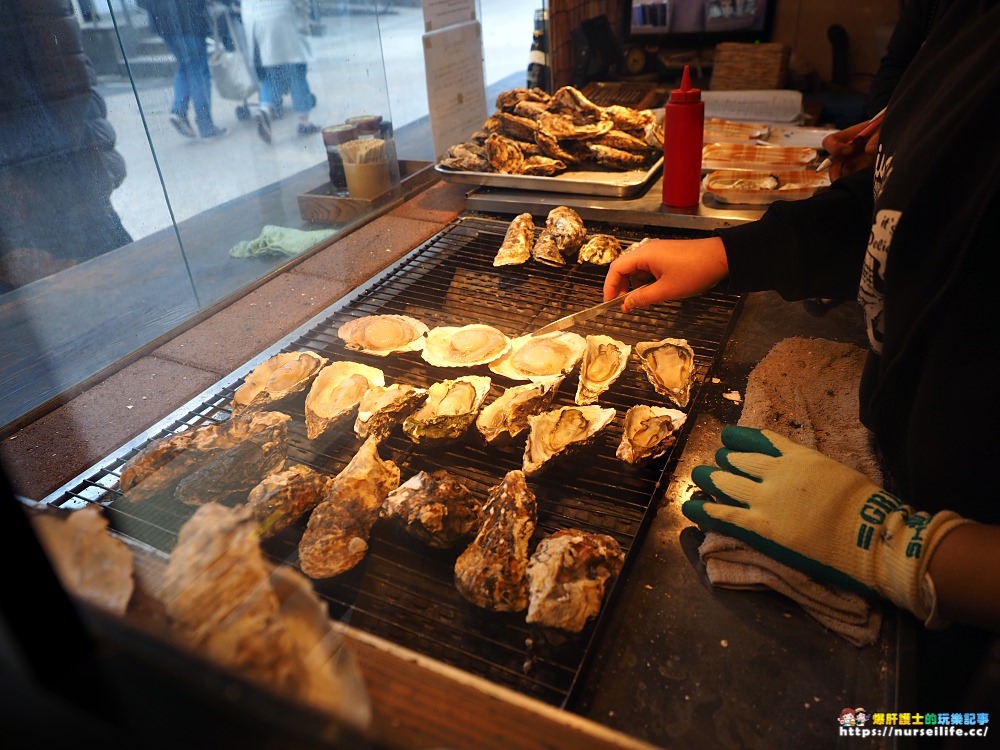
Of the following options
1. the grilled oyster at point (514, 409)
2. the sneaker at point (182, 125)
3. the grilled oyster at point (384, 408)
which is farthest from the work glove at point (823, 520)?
the sneaker at point (182, 125)

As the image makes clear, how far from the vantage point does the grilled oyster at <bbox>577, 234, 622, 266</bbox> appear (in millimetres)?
2365

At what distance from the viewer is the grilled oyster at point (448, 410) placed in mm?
1539

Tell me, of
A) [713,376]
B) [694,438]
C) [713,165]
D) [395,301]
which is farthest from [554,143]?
[694,438]

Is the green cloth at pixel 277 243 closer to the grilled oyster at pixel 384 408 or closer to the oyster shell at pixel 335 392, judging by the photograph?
the oyster shell at pixel 335 392

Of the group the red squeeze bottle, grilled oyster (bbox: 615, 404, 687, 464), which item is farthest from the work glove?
the red squeeze bottle

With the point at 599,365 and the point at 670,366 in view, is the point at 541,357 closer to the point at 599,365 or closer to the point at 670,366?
the point at 599,365

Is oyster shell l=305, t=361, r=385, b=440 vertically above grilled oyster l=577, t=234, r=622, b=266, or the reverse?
grilled oyster l=577, t=234, r=622, b=266

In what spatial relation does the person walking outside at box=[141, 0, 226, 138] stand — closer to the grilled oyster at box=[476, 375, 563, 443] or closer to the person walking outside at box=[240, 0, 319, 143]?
the person walking outside at box=[240, 0, 319, 143]

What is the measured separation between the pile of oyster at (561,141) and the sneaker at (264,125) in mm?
787

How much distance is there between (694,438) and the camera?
1565 mm

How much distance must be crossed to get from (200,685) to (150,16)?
240 cm

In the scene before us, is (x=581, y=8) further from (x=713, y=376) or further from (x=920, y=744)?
(x=920, y=744)

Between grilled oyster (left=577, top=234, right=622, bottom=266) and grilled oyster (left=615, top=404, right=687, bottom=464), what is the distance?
921mm

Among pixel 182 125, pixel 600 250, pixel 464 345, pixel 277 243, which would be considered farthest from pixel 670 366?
pixel 182 125
